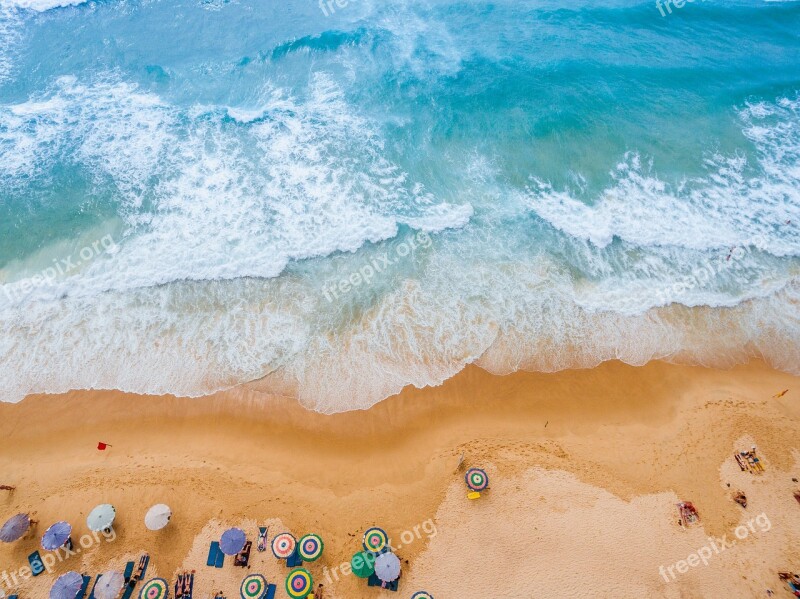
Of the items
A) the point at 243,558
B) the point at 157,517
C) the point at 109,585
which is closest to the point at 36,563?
the point at 109,585

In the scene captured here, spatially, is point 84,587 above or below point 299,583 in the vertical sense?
below

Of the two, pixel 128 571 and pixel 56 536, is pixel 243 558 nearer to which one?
pixel 128 571

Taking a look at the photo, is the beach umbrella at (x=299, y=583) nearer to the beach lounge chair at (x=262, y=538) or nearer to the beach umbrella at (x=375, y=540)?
the beach lounge chair at (x=262, y=538)

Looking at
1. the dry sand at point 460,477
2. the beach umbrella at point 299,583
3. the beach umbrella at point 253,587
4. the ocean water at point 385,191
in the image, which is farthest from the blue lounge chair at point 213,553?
the ocean water at point 385,191

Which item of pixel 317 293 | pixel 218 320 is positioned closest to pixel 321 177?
pixel 317 293

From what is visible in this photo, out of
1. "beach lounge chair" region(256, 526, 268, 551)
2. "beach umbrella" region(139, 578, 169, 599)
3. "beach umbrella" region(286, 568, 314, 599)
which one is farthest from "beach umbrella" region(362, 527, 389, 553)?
"beach umbrella" region(139, 578, 169, 599)

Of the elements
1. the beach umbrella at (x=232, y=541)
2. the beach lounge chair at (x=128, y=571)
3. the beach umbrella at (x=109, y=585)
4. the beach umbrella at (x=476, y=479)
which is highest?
the beach umbrella at (x=476, y=479)
